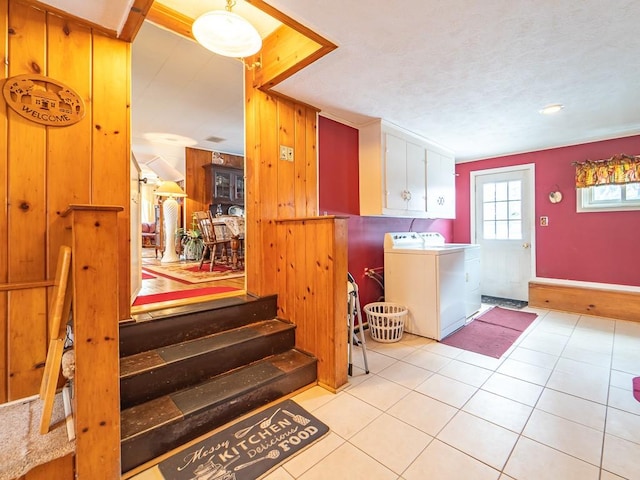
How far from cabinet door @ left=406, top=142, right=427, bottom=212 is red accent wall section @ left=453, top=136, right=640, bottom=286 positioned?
1.75 m

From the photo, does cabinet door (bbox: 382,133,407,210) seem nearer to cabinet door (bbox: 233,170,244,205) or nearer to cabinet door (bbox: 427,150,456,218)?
cabinet door (bbox: 427,150,456,218)

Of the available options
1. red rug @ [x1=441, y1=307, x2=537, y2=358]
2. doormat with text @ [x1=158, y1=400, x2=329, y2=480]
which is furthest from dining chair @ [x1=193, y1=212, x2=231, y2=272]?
red rug @ [x1=441, y1=307, x2=537, y2=358]

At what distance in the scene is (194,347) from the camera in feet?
6.29

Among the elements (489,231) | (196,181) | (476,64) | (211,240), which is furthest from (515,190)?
(196,181)

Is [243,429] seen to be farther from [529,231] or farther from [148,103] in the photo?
[529,231]

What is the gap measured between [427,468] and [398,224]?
2.95 m

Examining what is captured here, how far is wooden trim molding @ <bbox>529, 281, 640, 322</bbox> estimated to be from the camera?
3.50m

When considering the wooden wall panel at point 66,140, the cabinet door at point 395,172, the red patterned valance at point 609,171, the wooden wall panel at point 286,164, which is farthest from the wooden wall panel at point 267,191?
the red patterned valance at point 609,171

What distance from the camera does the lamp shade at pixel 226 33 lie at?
5.16ft

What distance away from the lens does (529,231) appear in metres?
4.36

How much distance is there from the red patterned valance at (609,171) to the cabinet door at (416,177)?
206 cm

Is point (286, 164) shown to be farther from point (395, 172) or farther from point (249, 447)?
point (249, 447)

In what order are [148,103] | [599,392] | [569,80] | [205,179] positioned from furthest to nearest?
1. [205,179]
2. [148,103]
3. [569,80]
4. [599,392]

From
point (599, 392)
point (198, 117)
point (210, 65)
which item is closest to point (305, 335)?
point (599, 392)
